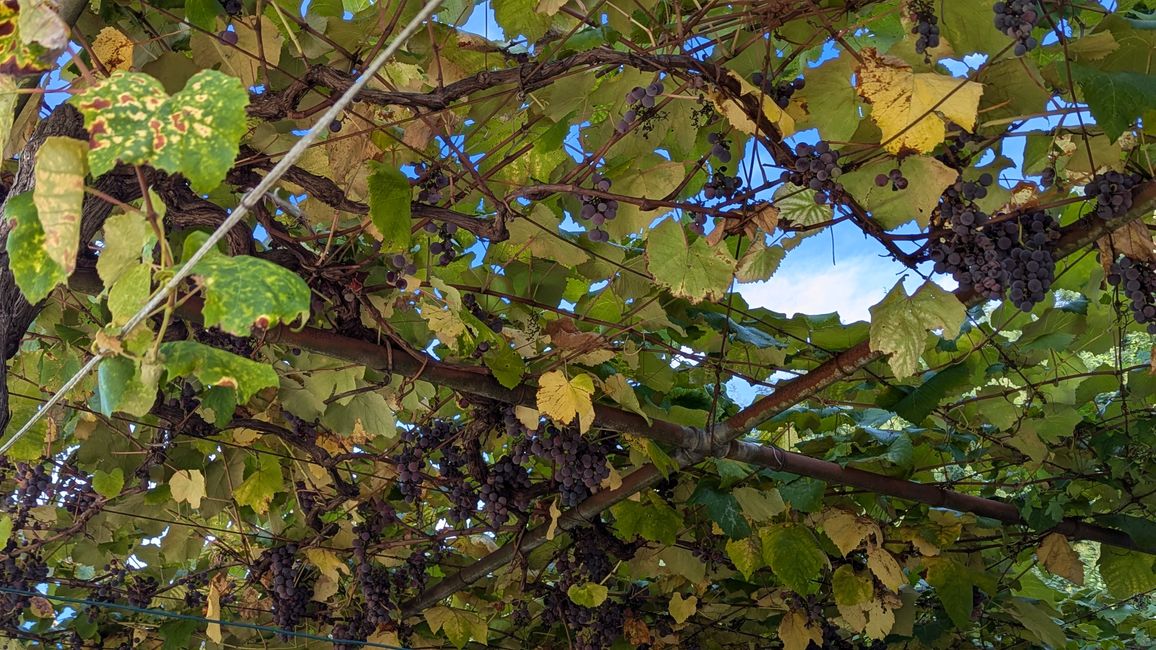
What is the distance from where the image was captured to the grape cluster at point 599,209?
1.74 metres

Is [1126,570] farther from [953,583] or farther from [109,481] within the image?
[109,481]

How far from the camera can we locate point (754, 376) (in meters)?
2.47

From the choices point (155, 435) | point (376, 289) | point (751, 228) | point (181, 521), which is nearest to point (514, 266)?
point (376, 289)

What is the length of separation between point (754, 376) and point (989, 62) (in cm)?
113

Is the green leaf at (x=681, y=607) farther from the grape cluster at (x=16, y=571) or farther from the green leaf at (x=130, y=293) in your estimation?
the green leaf at (x=130, y=293)

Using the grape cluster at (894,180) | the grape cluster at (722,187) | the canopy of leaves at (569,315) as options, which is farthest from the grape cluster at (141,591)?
the grape cluster at (894,180)

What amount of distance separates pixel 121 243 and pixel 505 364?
118 cm

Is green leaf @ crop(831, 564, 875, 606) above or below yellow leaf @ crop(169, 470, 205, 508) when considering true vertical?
below

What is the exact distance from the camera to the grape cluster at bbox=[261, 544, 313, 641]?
3189 millimetres

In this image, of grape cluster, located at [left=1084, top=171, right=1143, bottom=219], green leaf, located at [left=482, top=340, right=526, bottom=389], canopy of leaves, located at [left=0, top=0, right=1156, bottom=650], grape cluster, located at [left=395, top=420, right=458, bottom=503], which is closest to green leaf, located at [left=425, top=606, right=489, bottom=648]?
canopy of leaves, located at [left=0, top=0, right=1156, bottom=650]

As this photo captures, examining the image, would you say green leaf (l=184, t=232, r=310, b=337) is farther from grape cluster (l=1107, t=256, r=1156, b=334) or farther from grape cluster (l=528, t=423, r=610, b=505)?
grape cluster (l=528, t=423, r=610, b=505)

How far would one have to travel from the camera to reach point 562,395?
2070 mm

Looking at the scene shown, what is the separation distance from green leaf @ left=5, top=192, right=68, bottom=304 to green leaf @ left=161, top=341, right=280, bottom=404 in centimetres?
13

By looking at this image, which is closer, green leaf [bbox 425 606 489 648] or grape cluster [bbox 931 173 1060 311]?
grape cluster [bbox 931 173 1060 311]
